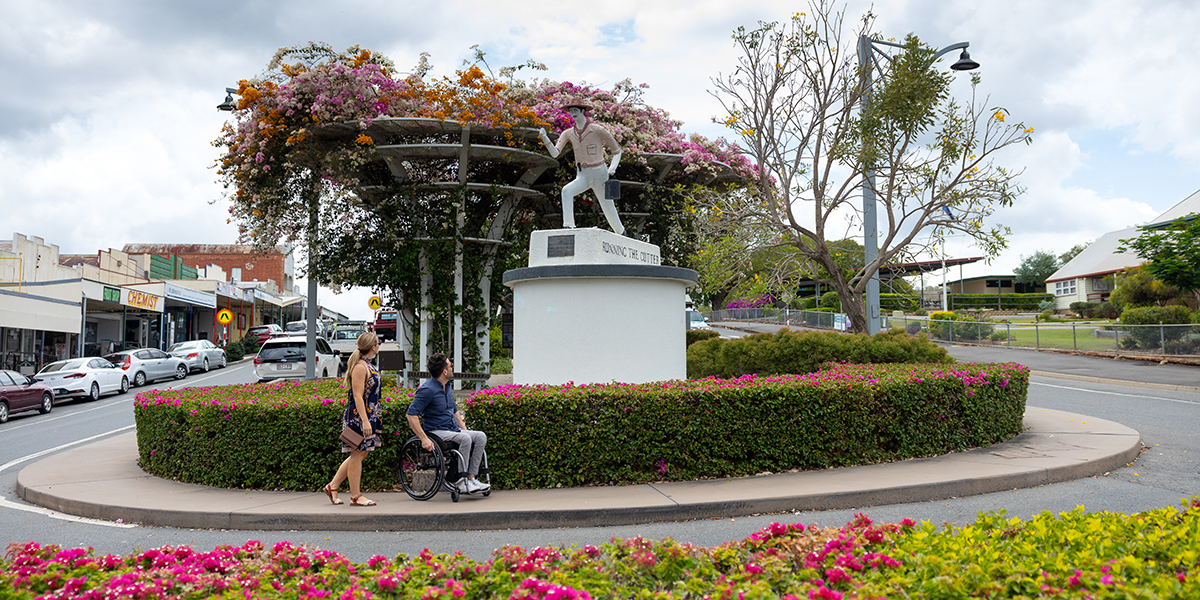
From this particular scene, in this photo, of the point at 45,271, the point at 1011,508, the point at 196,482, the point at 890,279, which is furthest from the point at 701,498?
the point at 45,271

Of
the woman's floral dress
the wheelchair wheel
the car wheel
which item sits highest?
the woman's floral dress

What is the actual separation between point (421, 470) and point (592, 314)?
3582 millimetres

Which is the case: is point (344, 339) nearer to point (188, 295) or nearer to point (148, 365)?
point (188, 295)

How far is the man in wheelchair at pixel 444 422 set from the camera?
266 inches

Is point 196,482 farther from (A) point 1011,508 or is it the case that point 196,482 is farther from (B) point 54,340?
(B) point 54,340

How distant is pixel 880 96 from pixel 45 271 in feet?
133

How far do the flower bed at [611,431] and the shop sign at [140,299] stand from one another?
3028cm

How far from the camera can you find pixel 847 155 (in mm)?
13828

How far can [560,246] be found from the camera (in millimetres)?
10281

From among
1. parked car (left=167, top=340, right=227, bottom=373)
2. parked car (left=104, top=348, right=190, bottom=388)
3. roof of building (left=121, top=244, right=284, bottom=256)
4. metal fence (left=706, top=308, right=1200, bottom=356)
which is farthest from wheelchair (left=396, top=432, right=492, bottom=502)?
roof of building (left=121, top=244, right=284, bottom=256)

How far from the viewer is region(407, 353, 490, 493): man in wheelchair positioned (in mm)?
6754

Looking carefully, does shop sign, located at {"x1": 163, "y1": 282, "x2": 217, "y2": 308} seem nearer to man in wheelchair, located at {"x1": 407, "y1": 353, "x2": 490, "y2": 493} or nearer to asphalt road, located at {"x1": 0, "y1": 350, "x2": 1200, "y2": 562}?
asphalt road, located at {"x1": 0, "y1": 350, "x2": 1200, "y2": 562}

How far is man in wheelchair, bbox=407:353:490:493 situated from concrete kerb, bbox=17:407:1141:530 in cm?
29

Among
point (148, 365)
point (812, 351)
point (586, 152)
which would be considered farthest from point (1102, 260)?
point (148, 365)
